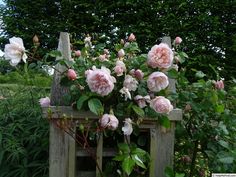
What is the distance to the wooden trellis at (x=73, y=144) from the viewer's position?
67.7 inches

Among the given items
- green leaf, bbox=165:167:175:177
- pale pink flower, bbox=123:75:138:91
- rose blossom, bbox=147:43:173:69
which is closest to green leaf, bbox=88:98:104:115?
pale pink flower, bbox=123:75:138:91

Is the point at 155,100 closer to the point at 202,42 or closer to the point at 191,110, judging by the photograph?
the point at 191,110

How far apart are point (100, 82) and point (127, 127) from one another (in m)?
0.22

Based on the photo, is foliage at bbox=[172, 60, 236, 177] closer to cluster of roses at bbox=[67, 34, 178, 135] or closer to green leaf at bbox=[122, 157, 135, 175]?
cluster of roses at bbox=[67, 34, 178, 135]

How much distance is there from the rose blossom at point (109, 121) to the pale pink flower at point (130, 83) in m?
0.14

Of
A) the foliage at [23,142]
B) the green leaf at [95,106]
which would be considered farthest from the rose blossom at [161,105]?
the foliage at [23,142]

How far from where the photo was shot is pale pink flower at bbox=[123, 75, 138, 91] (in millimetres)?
1622

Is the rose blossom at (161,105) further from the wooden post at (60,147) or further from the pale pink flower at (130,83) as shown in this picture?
the wooden post at (60,147)

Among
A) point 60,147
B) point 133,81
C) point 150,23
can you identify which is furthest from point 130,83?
point 150,23

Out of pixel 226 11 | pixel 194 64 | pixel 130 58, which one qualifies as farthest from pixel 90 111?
pixel 226 11

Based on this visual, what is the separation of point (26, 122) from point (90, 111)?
666 millimetres

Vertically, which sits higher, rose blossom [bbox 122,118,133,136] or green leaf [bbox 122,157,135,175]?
rose blossom [bbox 122,118,133,136]

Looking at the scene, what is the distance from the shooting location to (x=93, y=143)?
1.86 meters

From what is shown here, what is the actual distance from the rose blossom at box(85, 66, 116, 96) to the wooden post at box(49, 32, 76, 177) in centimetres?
24
